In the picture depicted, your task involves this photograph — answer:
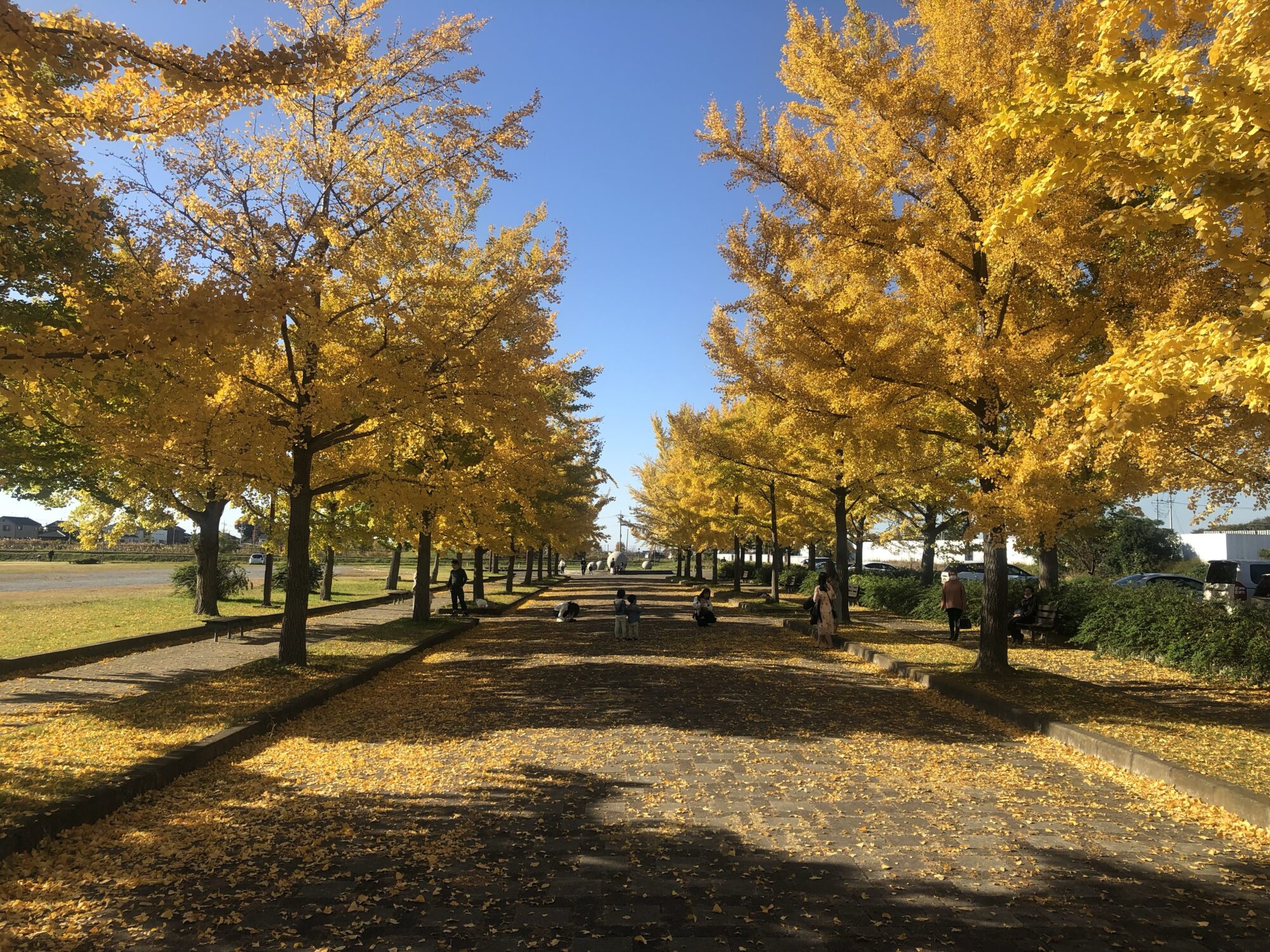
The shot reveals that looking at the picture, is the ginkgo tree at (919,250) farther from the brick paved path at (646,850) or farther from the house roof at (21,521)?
the house roof at (21,521)

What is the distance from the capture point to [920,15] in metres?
11.1

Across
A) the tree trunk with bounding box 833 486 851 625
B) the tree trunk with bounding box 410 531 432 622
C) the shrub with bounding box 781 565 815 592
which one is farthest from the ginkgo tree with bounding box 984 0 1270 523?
the shrub with bounding box 781 565 815 592

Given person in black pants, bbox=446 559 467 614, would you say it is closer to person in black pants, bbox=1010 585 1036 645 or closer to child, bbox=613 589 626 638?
child, bbox=613 589 626 638

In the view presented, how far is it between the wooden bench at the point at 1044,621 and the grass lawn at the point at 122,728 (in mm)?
12892

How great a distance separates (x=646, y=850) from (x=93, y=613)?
62.0 ft

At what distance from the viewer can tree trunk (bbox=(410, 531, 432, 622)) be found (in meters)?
18.8

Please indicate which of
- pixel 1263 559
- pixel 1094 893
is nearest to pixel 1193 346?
pixel 1094 893

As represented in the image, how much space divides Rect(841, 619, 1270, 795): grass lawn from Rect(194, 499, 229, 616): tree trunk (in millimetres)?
15652

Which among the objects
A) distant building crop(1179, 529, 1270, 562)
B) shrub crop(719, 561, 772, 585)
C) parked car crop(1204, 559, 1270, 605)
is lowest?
shrub crop(719, 561, 772, 585)

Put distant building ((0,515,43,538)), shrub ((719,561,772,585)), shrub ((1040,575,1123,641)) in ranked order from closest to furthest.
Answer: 1. shrub ((1040,575,1123,641))
2. shrub ((719,561,772,585))
3. distant building ((0,515,43,538))

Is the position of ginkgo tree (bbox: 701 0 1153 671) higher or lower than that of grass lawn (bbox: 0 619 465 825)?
Result: higher

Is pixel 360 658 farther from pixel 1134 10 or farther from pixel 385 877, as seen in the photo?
pixel 1134 10

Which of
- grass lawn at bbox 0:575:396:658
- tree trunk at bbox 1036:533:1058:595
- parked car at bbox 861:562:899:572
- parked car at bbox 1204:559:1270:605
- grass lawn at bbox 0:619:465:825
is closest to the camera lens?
grass lawn at bbox 0:619:465:825

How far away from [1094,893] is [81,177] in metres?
8.38
